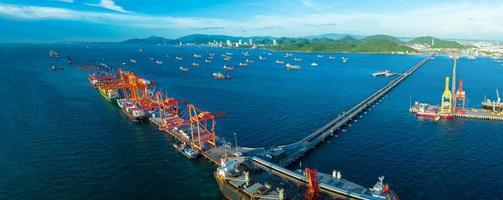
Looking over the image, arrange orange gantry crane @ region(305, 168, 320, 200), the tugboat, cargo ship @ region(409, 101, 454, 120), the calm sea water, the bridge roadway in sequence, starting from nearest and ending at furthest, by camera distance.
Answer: orange gantry crane @ region(305, 168, 320, 200) < the calm sea water < the bridge roadway < the tugboat < cargo ship @ region(409, 101, 454, 120)

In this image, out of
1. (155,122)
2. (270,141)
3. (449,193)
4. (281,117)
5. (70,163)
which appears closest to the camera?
(449,193)

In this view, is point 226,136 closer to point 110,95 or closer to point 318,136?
point 318,136

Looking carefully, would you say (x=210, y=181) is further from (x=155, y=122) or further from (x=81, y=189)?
(x=155, y=122)

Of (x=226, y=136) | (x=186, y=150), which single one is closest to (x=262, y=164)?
(x=186, y=150)

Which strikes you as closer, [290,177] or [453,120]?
[290,177]

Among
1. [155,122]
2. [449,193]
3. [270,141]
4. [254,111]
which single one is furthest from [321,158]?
[155,122]

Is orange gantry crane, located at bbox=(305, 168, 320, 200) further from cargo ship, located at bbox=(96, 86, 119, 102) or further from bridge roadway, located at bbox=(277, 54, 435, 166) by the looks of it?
cargo ship, located at bbox=(96, 86, 119, 102)

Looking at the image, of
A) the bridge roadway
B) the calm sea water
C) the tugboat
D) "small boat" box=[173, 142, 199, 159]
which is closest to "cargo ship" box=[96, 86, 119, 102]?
the calm sea water
